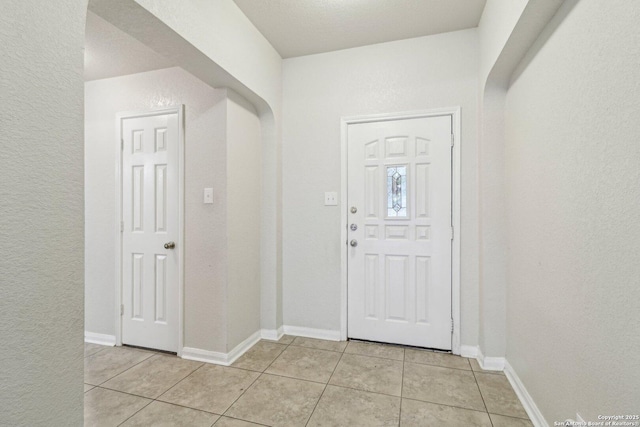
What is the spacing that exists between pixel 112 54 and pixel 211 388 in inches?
101

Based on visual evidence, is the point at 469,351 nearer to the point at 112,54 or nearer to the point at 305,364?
the point at 305,364

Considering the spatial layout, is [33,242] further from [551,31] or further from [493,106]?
[493,106]

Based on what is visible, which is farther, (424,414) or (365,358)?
(365,358)

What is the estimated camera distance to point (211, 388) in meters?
1.89

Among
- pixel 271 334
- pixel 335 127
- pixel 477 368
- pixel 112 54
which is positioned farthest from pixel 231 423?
pixel 112 54

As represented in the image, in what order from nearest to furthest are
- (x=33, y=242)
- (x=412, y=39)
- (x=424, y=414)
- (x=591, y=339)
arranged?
(x=33, y=242)
(x=591, y=339)
(x=424, y=414)
(x=412, y=39)

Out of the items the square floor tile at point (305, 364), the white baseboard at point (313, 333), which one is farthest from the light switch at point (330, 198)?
the square floor tile at point (305, 364)

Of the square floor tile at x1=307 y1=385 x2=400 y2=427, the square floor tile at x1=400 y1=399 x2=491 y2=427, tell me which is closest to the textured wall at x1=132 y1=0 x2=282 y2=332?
the square floor tile at x1=307 y1=385 x2=400 y2=427

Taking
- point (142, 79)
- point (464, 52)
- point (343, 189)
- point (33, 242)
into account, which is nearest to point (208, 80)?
point (142, 79)

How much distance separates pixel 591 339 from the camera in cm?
111

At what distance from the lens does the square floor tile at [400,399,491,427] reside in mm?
1572

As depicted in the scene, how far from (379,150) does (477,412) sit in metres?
1.93

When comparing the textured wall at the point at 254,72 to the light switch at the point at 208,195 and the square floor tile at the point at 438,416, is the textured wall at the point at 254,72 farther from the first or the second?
the square floor tile at the point at 438,416

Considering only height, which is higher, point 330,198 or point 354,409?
point 330,198
